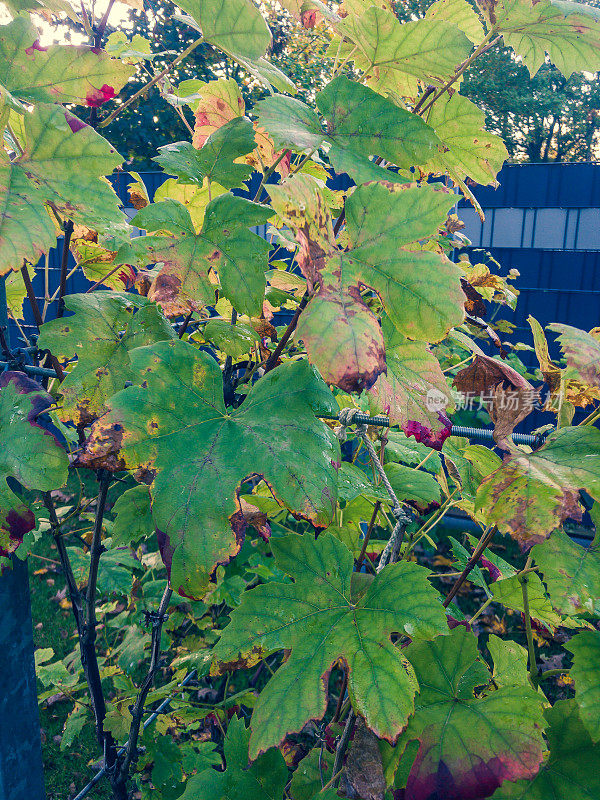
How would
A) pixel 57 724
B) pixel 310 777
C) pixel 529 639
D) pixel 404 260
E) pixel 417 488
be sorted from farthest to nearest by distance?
pixel 57 724, pixel 417 488, pixel 310 777, pixel 529 639, pixel 404 260

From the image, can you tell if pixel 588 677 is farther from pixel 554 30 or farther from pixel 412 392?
pixel 554 30

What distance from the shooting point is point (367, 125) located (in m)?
0.84

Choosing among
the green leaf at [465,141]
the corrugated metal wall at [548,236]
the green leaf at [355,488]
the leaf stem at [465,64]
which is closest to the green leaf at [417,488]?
the green leaf at [355,488]

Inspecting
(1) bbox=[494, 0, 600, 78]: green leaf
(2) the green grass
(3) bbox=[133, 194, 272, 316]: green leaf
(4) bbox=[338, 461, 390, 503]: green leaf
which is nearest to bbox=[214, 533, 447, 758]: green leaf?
(4) bbox=[338, 461, 390, 503]: green leaf

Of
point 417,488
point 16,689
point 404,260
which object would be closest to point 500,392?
point 404,260

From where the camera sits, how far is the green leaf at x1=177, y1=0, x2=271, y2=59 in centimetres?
89

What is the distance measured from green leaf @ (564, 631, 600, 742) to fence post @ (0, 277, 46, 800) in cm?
117

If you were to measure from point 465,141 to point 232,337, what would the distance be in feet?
1.92

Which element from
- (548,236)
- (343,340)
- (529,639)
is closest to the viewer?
(343,340)

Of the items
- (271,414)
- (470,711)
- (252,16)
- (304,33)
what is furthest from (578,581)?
(304,33)

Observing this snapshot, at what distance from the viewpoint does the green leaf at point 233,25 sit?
2.92ft

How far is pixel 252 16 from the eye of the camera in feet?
2.95

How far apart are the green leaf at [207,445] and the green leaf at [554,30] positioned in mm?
709

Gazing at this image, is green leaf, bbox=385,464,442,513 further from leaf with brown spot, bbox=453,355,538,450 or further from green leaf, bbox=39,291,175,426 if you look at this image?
green leaf, bbox=39,291,175,426
